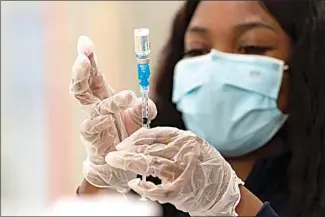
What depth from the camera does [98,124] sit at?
0.73 m

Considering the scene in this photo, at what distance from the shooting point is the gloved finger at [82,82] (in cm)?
70

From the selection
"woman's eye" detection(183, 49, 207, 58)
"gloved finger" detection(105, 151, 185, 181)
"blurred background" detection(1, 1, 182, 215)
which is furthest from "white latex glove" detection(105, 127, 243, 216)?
"blurred background" detection(1, 1, 182, 215)

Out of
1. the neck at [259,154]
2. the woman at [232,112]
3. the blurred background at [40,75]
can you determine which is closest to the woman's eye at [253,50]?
the woman at [232,112]

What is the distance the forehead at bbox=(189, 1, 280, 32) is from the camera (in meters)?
1.14

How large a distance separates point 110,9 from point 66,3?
121 millimetres

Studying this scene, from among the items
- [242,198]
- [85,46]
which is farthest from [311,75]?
[85,46]

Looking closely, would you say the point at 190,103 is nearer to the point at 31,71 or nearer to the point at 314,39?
the point at 314,39

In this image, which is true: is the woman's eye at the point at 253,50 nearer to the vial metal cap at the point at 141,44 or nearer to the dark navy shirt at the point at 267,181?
the dark navy shirt at the point at 267,181

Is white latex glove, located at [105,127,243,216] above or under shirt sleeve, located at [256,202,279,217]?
above

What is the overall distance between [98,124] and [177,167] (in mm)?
118

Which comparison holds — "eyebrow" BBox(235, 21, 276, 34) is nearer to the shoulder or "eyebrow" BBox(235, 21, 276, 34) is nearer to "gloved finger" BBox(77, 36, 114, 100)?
the shoulder

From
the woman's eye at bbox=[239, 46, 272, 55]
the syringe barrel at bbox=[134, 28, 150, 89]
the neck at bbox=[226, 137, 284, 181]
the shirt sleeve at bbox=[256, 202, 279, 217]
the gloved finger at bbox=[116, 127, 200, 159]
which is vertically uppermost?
the syringe barrel at bbox=[134, 28, 150, 89]

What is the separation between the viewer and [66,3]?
1583mm

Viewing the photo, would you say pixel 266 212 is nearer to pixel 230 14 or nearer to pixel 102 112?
pixel 102 112
